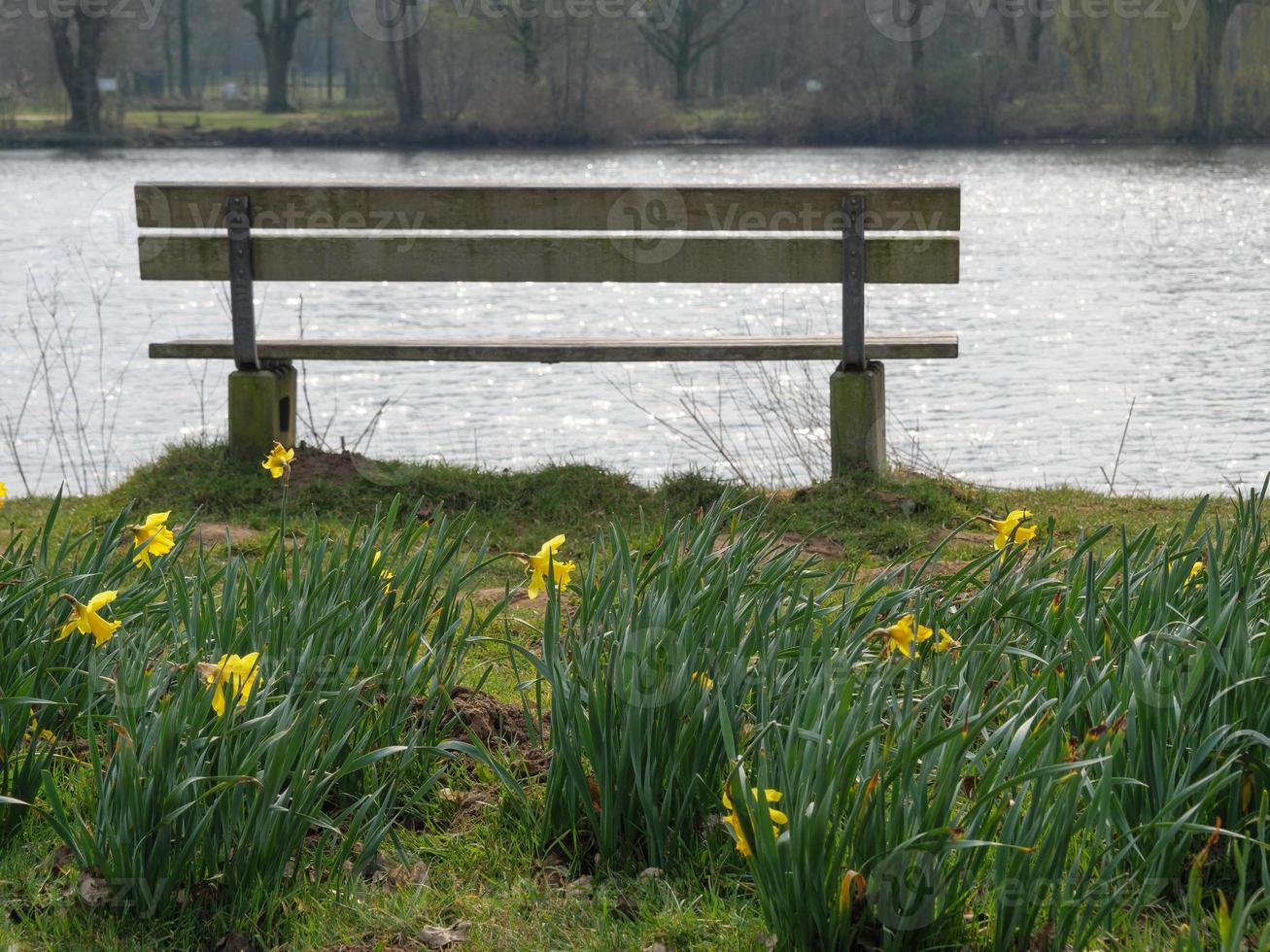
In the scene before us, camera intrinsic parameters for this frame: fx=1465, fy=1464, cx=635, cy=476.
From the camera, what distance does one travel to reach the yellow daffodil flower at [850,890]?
6.98 feet

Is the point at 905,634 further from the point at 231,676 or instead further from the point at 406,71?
the point at 406,71

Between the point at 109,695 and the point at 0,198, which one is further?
the point at 0,198

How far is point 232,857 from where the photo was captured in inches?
94.3

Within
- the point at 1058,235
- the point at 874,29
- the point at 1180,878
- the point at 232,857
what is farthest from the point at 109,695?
the point at 874,29

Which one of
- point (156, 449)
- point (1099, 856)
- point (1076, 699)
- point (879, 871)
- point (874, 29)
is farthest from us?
point (874, 29)

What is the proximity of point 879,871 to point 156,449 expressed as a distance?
27.8ft

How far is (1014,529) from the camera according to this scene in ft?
10.2

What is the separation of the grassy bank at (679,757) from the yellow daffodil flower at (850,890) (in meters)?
0.02

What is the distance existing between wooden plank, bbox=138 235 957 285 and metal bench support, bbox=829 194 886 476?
72 millimetres

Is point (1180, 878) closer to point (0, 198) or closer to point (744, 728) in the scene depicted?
point (744, 728)

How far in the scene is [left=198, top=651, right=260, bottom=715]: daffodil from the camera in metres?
2.31

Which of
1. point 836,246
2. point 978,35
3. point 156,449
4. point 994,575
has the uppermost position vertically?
point 978,35

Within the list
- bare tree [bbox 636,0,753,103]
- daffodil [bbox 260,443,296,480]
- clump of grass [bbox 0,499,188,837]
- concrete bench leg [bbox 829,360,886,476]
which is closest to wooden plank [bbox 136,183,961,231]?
concrete bench leg [bbox 829,360,886,476]

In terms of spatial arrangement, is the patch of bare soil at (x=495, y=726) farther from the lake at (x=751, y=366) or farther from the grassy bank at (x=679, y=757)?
the lake at (x=751, y=366)
